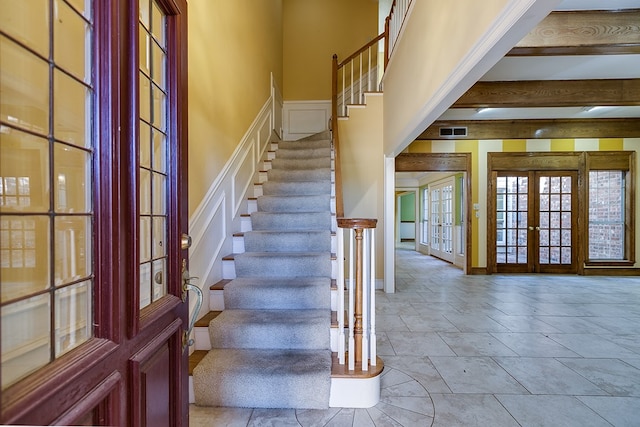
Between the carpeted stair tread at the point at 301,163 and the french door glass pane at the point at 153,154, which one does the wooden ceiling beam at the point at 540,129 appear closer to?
the carpeted stair tread at the point at 301,163

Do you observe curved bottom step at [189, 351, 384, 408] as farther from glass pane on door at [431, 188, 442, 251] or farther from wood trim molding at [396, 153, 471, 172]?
glass pane on door at [431, 188, 442, 251]

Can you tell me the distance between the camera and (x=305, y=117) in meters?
5.97

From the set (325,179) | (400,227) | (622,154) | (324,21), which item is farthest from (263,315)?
(400,227)

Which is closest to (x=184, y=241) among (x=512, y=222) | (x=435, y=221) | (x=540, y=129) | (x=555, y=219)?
(x=512, y=222)

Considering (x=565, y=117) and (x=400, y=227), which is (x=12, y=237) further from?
(x=400, y=227)

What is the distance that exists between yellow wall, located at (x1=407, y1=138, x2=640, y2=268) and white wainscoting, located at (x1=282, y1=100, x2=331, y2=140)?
5.95ft

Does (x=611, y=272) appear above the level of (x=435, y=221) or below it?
below

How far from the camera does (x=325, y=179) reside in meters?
3.74

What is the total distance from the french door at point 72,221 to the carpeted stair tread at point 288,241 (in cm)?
191

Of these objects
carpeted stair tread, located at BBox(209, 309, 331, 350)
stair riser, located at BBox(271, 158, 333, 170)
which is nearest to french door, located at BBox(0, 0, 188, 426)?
carpeted stair tread, located at BBox(209, 309, 331, 350)

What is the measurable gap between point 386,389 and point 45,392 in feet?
6.46

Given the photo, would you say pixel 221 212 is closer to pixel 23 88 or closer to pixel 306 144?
pixel 23 88

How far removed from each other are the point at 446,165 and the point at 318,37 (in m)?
3.59

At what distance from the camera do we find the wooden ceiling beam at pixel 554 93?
141 inches
